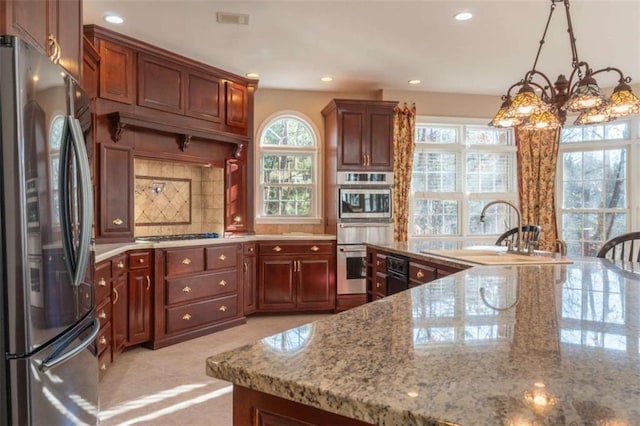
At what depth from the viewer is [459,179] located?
5.79 metres

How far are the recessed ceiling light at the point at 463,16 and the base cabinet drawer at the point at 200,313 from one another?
3.19 m

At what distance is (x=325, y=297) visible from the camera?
486 cm

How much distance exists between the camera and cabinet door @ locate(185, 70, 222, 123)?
4301mm

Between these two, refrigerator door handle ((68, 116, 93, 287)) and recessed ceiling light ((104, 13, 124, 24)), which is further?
recessed ceiling light ((104, 13, 124, 24))

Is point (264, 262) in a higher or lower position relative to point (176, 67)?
lower

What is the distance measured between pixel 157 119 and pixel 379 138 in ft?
8.00

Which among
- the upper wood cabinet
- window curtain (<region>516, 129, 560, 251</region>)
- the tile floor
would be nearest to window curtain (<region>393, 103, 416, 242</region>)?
window curtain (<region>516, 129, 560, 251</region>)

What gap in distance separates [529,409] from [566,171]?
233 inches

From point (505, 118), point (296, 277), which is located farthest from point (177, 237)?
point (505, 118)

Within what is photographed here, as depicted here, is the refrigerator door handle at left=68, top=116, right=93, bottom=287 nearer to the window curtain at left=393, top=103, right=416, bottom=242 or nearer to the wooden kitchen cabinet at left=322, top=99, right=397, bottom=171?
the wooden kitchen cabinet at left=322, top=99, right=397, bottom=171

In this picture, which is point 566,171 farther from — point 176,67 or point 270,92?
point 176,67

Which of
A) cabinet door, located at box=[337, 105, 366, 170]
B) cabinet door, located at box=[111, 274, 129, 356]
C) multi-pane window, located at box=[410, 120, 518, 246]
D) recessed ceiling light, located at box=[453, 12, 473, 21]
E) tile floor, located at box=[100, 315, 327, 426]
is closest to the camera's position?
tile floor, located at box=[100, 315, 327, 426]

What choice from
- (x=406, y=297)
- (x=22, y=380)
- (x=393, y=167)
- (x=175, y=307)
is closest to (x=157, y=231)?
(x=175, y=307)

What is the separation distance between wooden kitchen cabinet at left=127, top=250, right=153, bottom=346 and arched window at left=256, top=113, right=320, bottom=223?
1.90 metres
